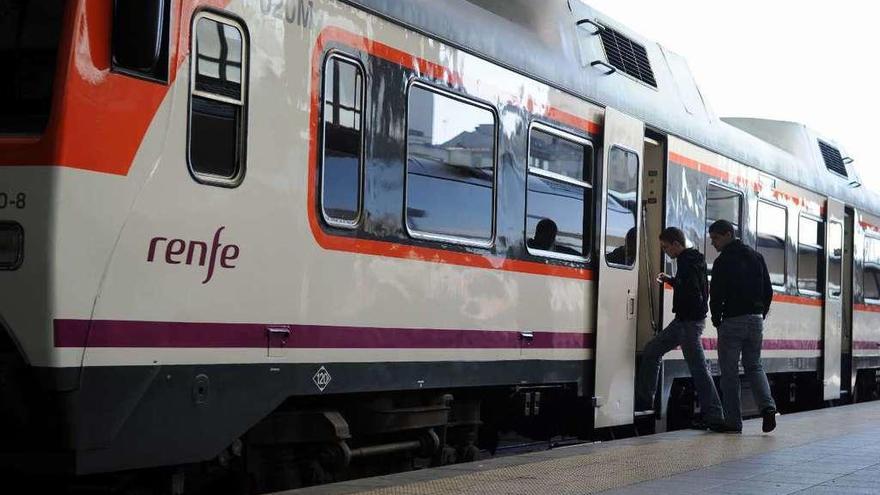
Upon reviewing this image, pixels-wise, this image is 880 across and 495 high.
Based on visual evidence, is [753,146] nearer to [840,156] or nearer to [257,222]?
[840,156]

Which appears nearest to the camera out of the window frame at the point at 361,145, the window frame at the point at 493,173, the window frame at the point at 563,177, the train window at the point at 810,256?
the window frame at the point at 361,145

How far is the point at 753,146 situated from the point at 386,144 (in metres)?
7.40

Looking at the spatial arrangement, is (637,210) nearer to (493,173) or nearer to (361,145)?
(493,173)

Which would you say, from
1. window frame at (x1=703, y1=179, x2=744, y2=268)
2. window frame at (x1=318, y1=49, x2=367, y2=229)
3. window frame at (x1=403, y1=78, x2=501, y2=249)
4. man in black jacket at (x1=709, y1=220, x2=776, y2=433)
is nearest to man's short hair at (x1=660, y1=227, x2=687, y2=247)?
man in black jacket at (x1=709, y1=220, x2=776, y2=433)

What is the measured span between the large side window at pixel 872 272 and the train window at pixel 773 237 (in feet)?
12.7

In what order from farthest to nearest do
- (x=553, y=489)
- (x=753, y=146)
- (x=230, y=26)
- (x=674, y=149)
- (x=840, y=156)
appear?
(x=840, y=156) < (x=753, y=146) < (x=674, y=149) < (x=553, y=489) < (x=230, y=26)

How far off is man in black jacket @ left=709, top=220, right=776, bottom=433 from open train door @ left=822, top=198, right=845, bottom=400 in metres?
5.18

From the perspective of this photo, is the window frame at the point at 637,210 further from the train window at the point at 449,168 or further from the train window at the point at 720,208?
the train window at the point at 449,168

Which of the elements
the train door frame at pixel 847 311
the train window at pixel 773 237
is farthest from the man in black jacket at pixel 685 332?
the train door frame at pixel 847 311

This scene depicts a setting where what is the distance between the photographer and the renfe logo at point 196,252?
571 cm

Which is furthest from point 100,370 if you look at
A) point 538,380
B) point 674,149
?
point 674,149

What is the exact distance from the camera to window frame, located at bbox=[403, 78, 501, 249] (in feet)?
24.6

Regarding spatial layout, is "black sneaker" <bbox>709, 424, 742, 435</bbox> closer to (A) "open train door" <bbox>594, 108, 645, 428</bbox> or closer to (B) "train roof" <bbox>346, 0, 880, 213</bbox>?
(A) "open train door" <bbox>594, 108, 645, 428</bbox>

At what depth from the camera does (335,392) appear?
22.9ft
